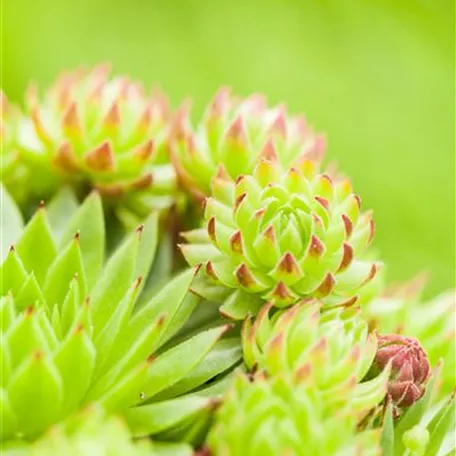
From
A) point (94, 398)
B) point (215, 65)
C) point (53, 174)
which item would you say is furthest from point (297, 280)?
point (215, 65)

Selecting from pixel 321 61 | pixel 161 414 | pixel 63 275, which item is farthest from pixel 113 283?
pixel 321 61

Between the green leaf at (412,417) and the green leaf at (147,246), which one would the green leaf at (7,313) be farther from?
the green leaf at (412,417)

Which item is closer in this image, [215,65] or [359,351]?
[359,351]

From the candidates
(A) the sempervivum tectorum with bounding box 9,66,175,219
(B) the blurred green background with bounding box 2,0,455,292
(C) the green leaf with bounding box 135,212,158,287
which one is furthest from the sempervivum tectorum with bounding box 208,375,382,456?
(B) the blurred green background with bounding box 2,0,455,292

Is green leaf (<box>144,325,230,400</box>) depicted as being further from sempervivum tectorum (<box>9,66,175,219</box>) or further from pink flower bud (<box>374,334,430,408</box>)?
sempervivum tectorum (<box>9,66,175,219</box>)

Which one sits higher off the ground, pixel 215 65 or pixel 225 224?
pixel 215 65

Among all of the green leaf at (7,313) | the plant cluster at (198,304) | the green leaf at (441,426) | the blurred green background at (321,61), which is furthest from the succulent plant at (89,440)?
the blurred green background at (321,61)

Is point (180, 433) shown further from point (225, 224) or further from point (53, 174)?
point (53, 174)

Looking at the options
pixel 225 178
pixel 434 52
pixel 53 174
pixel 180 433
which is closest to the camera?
pixel 180 433
